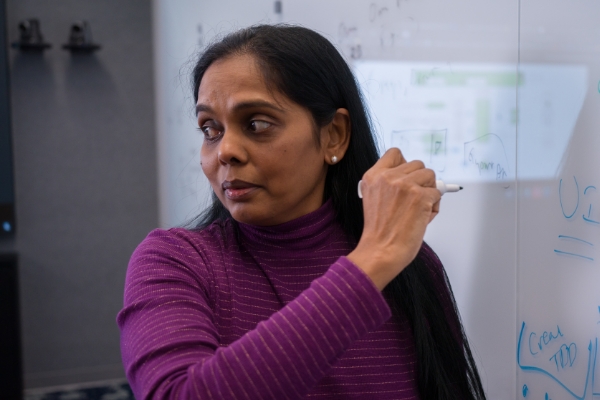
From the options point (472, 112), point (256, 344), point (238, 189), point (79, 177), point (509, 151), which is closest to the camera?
point (256, 344)

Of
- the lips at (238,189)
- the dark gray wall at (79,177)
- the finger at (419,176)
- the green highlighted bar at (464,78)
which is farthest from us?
the dark gray wall at (79,177)

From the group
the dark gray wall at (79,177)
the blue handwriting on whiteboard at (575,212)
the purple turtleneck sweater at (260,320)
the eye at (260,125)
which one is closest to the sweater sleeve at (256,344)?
the purple turtleneck sweater at (260,320)

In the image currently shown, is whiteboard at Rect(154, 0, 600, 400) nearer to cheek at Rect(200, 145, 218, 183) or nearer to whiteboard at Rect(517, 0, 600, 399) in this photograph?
whiteboard at Rect(517, 0, 600, 399)

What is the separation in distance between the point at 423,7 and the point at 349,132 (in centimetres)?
55

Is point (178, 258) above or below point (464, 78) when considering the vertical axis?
below

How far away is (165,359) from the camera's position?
0.75 m

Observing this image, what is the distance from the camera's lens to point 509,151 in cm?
118

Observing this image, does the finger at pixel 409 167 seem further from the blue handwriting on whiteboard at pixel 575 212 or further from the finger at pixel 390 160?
the blue handwriting on whiteboard at pixel 575 212

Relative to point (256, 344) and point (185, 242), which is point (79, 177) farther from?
point (256, 344)

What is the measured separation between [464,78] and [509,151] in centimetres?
23

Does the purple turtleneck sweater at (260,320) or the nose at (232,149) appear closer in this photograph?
the purple turtleneck sweater at (260,320)

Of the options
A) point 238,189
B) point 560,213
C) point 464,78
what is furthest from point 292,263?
point 464,78

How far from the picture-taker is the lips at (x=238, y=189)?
94cm

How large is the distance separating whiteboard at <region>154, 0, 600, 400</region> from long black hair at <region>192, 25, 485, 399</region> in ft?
0.48
